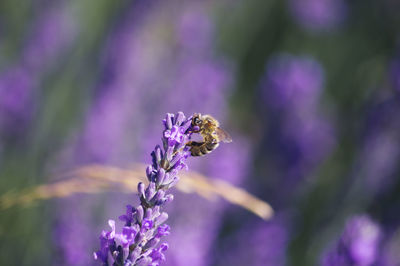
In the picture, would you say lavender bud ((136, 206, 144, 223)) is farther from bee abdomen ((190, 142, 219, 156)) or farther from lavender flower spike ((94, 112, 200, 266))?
bee abdomen ((190, 142, 219, 156))

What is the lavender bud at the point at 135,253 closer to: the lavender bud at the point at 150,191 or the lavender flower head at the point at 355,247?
the lavender bud at the point at 150,191

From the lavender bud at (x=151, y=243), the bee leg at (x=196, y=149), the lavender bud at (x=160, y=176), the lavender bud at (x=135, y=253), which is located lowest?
the lavender bud at (x=135, y=253)

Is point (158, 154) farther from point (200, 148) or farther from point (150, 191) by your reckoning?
point (200, 148)

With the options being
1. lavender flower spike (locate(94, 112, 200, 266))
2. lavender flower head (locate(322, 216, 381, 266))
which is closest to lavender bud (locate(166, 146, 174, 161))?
lavender flower spike (locate(94, 112, 200, 266))

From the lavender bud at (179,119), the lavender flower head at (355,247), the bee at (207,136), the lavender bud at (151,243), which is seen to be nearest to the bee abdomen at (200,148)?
the bee at (207,136)

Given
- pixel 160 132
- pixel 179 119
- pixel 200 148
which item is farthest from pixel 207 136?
pixel 160 132

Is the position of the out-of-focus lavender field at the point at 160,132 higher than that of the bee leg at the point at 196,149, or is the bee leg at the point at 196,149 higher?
the out-of-focus lavender field at the point at 160,132

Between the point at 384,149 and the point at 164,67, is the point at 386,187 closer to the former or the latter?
the point at 384,149
